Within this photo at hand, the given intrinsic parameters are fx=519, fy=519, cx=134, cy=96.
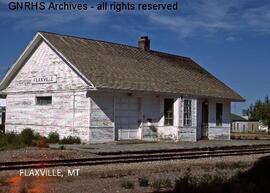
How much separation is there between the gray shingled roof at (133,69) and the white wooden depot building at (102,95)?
66mm

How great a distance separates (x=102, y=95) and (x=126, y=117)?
6.55 feet

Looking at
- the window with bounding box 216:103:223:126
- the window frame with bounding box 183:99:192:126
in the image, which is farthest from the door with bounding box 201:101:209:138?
the window frame with bounding box 183:99:192:126

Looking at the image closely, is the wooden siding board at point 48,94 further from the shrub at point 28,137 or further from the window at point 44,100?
the shrub at point 28,137

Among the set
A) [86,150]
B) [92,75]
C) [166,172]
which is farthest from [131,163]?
[92,75]

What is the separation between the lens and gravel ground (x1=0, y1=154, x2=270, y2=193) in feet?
34.7

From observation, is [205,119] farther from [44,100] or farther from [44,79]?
[44,79]

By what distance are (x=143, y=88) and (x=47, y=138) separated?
547cm

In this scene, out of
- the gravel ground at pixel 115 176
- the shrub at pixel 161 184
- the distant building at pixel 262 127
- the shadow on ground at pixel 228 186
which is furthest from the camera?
the distant building at pixel 262 127

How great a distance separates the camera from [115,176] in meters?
12.7

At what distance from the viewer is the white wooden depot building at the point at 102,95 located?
25.1m

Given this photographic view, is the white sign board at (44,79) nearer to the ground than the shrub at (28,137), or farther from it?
farther from it

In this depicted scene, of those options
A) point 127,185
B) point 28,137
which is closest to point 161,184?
point 127,185

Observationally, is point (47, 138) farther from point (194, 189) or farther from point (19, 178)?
point (194, 189)

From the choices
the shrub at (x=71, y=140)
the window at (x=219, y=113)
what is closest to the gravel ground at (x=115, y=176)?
the shrub at (x=71, y=140)
